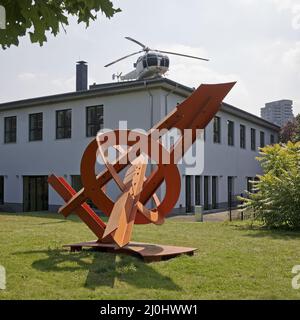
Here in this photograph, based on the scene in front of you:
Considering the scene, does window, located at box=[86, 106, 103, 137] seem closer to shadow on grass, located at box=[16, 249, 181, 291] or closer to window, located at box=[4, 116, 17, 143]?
window, located at box=[4, 116, 17, 143]

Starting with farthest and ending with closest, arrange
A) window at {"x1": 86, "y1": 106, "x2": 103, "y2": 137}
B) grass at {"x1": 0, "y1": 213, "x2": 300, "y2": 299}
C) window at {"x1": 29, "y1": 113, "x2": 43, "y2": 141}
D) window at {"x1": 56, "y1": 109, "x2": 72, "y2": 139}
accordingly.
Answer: window at {"x1": 29, "y1": 113, "x2": 43, "y2": 141} → window at {"x1": 56, "y1": 109, "x2": 72, "y2": 139} → window at {"x1": 86, "y1": 106, "x2": 103, "y2": 137} → grass at {"x1": 0, "y1": 213, "x2": 300, "y2": 299}

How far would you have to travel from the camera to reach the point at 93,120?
2430 cm

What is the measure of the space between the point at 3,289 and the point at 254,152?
96.1ft

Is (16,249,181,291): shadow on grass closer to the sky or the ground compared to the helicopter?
closer to the ground

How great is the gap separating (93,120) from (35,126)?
14.3 feet

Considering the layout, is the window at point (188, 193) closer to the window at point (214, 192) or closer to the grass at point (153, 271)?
the window at point (214, 192)

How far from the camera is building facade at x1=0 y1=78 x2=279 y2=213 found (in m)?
22.6

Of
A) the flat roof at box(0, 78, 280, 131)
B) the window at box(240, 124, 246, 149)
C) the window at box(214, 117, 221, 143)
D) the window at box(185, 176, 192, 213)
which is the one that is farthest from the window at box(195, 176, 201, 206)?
the window at box(240, 124, 246, 149)

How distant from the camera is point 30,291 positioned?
6.83 m

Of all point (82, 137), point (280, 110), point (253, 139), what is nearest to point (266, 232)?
point (82, 137)

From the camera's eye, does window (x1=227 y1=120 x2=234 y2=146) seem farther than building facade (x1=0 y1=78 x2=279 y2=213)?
Yes

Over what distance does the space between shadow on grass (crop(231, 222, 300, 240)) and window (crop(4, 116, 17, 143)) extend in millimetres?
16236

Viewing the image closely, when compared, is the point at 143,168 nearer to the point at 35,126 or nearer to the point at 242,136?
the point at 35,126
